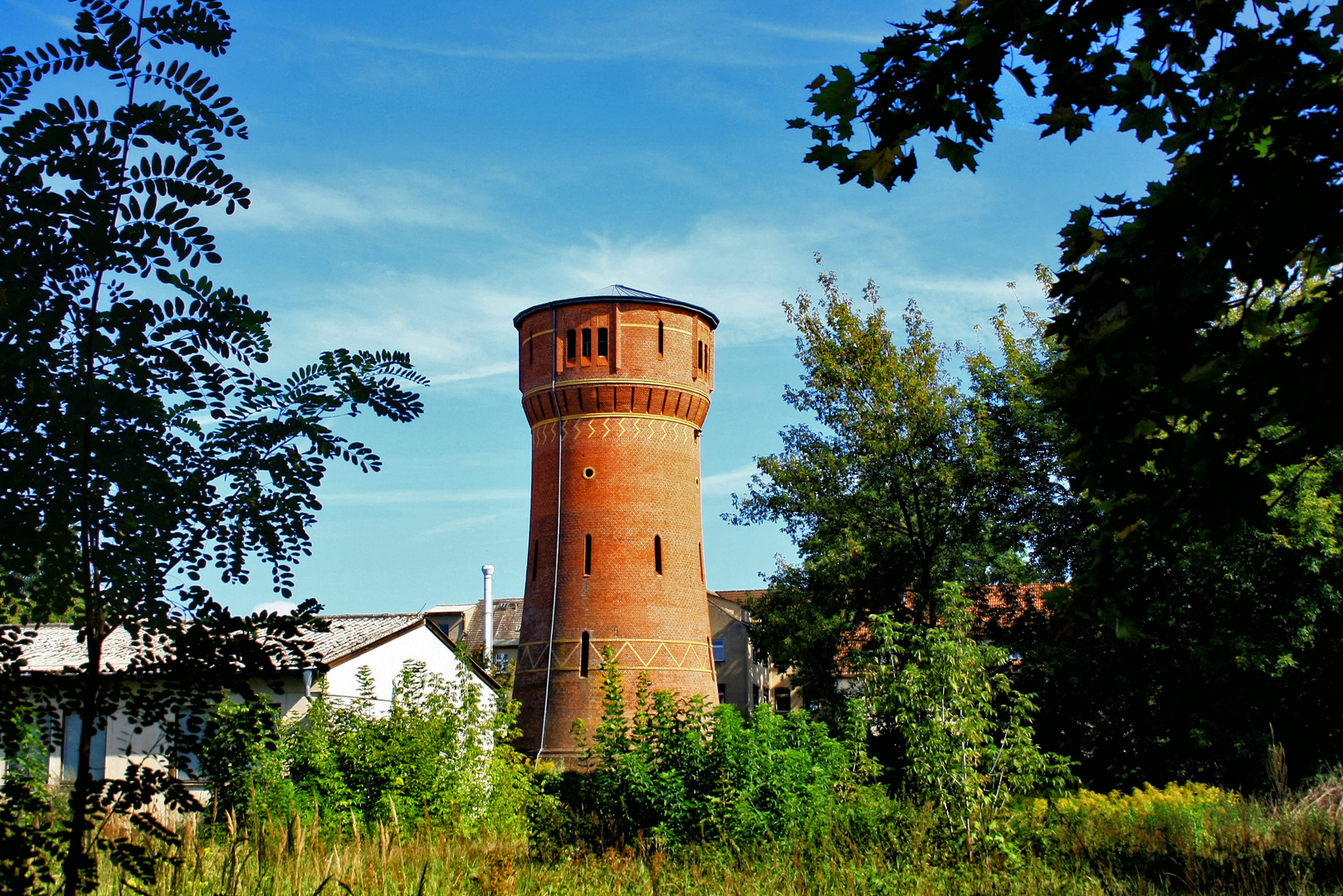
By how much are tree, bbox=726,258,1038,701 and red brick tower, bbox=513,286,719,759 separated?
2.64 metres

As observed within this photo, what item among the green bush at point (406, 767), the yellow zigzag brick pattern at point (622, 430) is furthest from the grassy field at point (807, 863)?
the yellow zigzag brick pattern at point (622, 430)

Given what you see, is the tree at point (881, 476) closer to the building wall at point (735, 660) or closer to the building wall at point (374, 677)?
the building wall at point (374, 677)

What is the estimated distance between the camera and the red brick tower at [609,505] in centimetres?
2683

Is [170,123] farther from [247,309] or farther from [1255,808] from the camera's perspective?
[1255,808]

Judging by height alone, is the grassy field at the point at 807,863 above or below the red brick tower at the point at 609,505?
below

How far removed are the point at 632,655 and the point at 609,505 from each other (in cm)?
384

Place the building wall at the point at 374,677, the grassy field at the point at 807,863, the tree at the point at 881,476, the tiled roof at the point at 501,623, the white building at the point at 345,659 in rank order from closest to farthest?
the grassy field at the point at 807,863
the white building at the point at 345,659
the building wall at the point at 374,677
the tree at the point at 881,476
the tiled roof at the point at 501,623

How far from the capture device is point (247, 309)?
11.1 feet

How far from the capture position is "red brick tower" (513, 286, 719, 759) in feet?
88.0

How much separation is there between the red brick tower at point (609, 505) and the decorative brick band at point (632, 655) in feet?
0.10

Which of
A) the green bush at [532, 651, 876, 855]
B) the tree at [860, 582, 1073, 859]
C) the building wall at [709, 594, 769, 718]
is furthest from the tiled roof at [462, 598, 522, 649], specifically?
the tree at [860, 582, 1073, 859]

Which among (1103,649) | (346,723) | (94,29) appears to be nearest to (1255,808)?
(1103,649)

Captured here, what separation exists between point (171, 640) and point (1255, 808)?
44.3 feet

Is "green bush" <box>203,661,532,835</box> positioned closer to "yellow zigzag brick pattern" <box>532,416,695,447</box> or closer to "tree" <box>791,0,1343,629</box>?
"tree" <box>791,0,1343,629</box>
